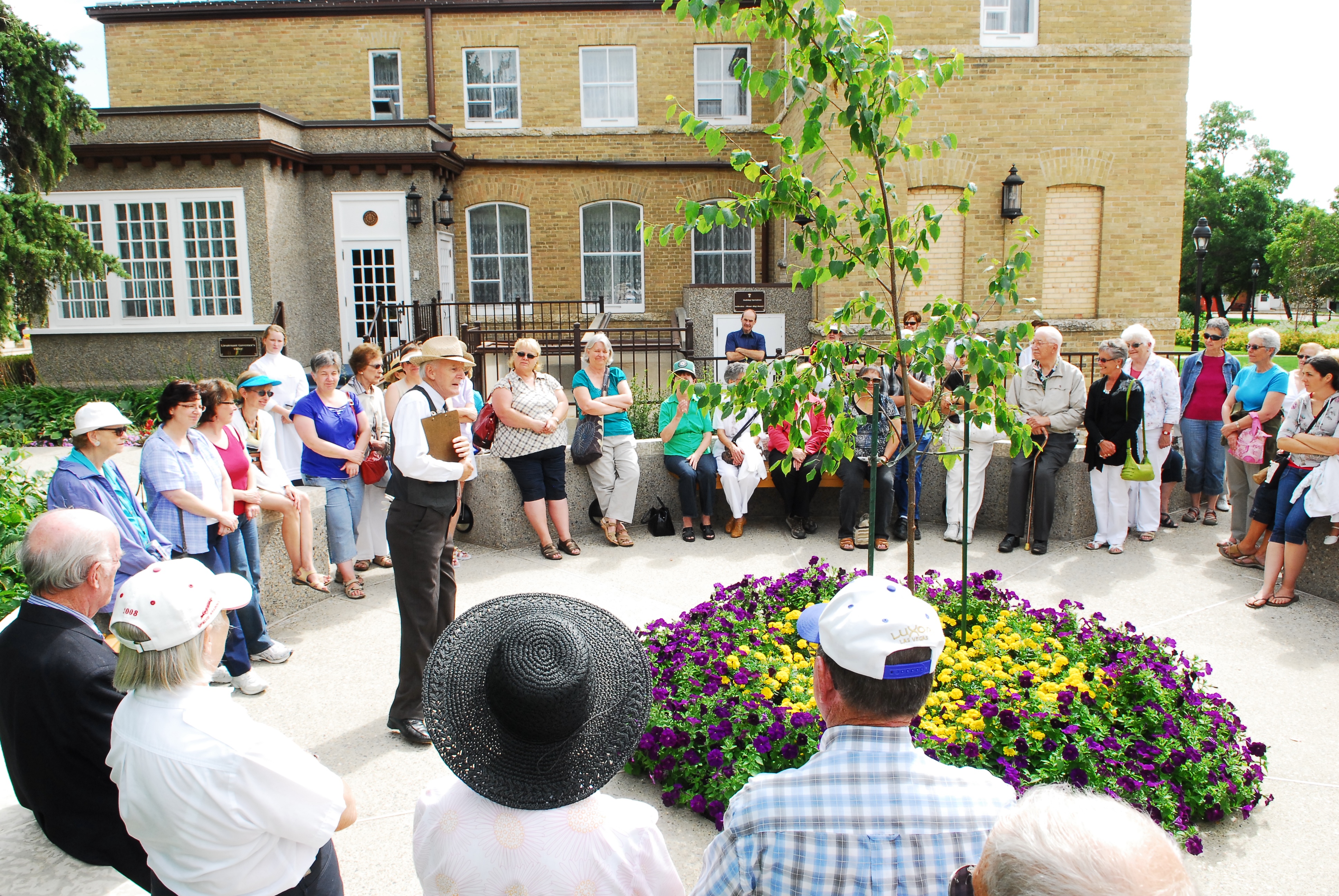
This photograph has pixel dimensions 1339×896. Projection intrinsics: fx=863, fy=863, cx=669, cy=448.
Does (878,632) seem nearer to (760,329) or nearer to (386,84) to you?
(760,329)

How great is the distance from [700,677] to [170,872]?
2.65 m

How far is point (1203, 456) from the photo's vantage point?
862cm

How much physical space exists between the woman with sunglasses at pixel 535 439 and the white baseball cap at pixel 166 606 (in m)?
5.27

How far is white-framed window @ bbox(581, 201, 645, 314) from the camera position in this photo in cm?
1942

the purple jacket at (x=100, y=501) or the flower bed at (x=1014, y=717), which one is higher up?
the purple jacket at (x=100, y=501)

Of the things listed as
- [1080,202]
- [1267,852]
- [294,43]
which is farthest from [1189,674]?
[294,43]

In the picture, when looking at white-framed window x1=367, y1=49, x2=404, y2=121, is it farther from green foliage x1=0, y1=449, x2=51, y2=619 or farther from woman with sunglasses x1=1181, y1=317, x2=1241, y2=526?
woman with sunglasses x1=1181, y1=317, x2=1241, y2=526

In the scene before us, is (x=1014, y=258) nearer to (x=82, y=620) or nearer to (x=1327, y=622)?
(x=82, y=620)

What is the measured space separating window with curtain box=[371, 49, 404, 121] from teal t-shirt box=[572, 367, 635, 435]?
13.4 m

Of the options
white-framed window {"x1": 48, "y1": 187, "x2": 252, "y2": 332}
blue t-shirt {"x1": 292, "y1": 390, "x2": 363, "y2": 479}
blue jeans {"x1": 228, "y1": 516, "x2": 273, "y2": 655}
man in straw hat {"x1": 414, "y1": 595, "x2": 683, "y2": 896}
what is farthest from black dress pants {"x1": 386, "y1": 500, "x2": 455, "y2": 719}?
white-framed window {"x1": 48, "y1": 187, "x2": 252, "y2": 332}

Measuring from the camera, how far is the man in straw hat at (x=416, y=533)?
4.54m

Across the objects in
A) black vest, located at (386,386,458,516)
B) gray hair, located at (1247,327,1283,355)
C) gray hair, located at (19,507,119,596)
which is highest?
gray hair, located at (1247,327,1283,355)

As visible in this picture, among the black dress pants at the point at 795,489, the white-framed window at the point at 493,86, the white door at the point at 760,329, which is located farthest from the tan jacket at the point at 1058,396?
the white-framed window at the point at 493,86

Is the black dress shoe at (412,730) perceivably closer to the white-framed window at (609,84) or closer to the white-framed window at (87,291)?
the white-framed window at (87,291)
